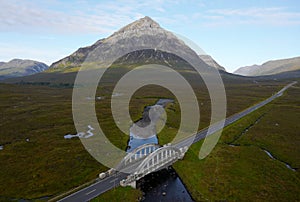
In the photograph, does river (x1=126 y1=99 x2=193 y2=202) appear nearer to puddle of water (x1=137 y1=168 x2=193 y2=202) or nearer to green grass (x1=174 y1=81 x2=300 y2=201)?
puddle of water (x1=137 y1=168 x2=193 y2=202)

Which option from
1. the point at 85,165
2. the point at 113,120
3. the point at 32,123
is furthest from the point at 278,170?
the point at 32,123

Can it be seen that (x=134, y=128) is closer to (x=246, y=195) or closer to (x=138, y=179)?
(x=138, y=179)

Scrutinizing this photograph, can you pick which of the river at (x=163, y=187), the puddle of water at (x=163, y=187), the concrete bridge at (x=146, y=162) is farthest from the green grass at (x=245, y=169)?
the concrete bridge at (x=146, y=162)

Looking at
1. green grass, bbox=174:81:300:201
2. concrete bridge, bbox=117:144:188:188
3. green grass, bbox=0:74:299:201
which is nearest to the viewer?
green grass, bbox=174:81:300:201

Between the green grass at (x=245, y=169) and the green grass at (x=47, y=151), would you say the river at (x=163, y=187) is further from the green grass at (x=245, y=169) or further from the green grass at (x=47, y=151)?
the green grass at (x=47, y=151)

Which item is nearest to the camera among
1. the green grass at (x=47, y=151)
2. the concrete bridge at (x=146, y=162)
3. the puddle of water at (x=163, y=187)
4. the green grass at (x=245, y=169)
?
the puddle of water at (x=163, y=187)

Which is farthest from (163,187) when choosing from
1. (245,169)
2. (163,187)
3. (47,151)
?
(47,151)

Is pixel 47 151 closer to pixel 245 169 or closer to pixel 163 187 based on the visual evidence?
pixel 163 187

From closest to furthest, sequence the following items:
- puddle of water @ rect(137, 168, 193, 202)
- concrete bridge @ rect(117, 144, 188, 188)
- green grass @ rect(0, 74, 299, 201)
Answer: puddle of water @ rect(137, 168, 193, 202), concrete bridge @ rect(117, 144, 188, 188), green grass @ rect(0, 74, 299, 201)

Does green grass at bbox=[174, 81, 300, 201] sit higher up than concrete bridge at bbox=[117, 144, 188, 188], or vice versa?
concrete bridge at bbox=[117, 144, 188, 188]

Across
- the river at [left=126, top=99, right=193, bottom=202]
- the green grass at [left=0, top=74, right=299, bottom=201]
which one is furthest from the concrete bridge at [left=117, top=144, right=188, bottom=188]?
the green grass at [left=0, top=74, right=299, bottom=201]
